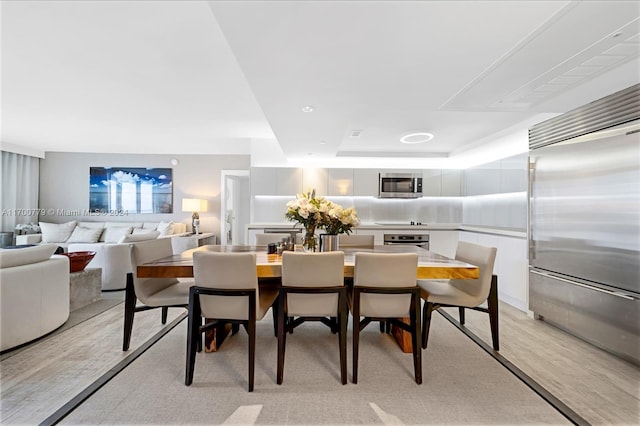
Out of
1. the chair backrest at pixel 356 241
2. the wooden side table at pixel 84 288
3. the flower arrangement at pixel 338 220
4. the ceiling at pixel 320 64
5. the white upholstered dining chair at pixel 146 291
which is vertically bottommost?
the wooden side table at pixel 84 288

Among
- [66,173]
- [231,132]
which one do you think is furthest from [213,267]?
[66,173]

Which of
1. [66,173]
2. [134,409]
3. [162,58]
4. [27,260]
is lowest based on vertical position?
[134,409]

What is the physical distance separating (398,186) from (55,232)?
683cm

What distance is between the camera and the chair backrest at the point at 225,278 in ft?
6.70

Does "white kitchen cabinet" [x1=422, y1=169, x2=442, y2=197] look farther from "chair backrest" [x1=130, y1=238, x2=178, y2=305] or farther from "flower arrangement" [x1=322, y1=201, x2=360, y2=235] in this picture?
"chair backrest" [x1=130, y1=238, x2=178, y2=305]

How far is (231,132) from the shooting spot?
5480 millimetres

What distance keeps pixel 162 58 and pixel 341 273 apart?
8.01ft

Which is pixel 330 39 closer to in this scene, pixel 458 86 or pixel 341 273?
pixel 458 86

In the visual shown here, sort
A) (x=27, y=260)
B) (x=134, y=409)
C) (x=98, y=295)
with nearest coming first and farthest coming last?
1. (x=134, y=409)
2. (x=27, y=260)
3. (x=98, y=295)

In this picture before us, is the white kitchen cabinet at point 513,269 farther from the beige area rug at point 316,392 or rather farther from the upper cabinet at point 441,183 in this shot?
the upper cabinet at point 441,183

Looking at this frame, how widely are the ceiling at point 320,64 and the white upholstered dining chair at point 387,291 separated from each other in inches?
50.4

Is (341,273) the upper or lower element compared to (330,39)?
lower

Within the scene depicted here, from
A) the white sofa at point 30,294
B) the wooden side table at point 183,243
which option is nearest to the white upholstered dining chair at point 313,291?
the white sofa at point 30,294

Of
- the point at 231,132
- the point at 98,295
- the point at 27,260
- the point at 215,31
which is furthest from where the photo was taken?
the point at 231,132
